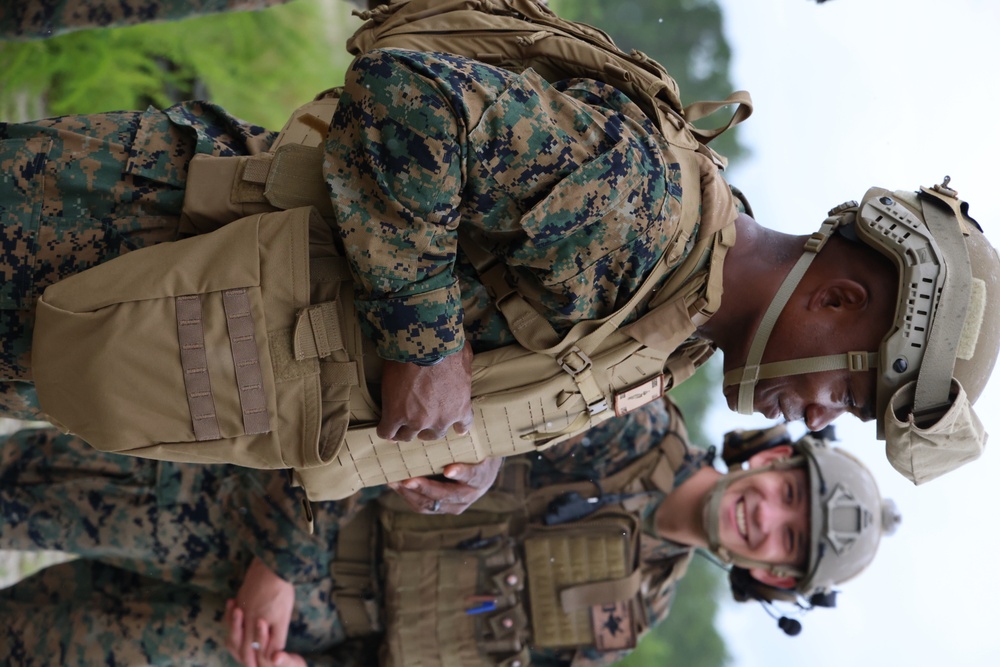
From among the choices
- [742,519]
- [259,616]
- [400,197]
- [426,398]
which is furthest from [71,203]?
[742,519]

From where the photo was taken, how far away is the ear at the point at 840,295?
1796 mm

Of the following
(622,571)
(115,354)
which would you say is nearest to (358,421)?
(115,354)

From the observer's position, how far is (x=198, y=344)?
5.23 feet

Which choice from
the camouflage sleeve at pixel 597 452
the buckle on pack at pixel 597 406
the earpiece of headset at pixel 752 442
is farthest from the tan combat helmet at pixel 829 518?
the buckle on pack at pixel 597 406

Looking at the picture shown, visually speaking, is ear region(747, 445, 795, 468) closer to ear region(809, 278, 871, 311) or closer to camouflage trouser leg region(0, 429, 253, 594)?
ear region(809, 278, 871, 311)

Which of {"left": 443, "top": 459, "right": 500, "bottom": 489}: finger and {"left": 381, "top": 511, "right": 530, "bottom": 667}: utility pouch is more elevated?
{"left": 443, "top": 459, "right": 500, "bottom": 489}: finger

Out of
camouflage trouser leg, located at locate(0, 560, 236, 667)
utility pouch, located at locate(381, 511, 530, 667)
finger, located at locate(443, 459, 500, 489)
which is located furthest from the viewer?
utility pouch, located at locate(381, 511, 530, 667)

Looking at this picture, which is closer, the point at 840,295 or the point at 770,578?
the point at 840,295

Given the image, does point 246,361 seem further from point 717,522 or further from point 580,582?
point 717,522

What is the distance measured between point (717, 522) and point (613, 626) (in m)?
0.58

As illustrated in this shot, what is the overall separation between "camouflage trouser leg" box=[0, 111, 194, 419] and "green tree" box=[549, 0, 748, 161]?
10.4 feet

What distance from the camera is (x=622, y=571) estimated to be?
303 centimetres

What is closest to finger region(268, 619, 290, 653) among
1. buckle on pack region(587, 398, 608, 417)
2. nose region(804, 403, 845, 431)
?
buckle on pack region(587, 398, 608, 417)

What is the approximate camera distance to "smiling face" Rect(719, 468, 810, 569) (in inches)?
125
